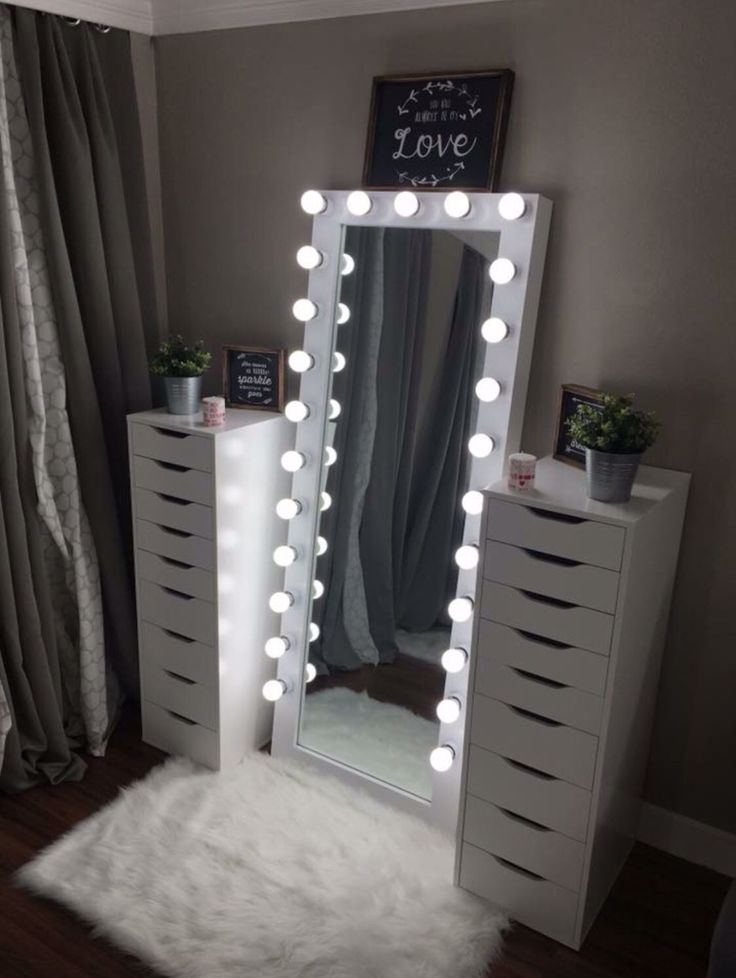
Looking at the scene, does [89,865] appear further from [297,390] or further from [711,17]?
[711,17]

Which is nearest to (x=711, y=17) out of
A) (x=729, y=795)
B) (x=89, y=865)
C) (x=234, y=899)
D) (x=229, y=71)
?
(x=229, y=71)

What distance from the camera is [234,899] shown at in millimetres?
1989

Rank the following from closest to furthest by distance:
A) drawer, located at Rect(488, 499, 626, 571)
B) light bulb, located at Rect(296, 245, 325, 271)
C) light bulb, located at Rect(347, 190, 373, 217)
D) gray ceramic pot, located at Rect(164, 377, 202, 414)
→ 1. drawer, located at Rect(488, 499, 626, 571)
2. light bulb, located at Rect(347, 190, 373, 217)
3. light bulb, located at Rect(296, 245, 325, 271)
4. gray ceramic pot, located at Rect(164, 377, 202, 414)

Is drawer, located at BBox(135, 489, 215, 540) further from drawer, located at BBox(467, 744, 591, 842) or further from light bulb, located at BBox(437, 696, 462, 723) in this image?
drawer, located at BBox(467, 744, 591, 842)

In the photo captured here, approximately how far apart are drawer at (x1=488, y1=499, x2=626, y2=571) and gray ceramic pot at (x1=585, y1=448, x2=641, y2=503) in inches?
3.3

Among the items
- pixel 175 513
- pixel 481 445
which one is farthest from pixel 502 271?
pixel 175 513

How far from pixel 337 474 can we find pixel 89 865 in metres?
1.15

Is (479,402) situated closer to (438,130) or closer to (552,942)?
(438,130)

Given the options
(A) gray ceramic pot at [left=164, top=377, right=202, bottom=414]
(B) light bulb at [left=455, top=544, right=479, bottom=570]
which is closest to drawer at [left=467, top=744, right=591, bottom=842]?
(B) light bulb at [left=455, top=544, right=479, bottom=570]

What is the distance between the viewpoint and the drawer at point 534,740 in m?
1.81

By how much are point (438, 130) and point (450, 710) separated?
4.65 ft

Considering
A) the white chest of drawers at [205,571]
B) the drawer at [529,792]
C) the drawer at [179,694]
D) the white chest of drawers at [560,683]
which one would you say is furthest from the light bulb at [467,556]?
the drawer at [179,694]

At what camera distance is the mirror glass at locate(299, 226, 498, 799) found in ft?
6.78

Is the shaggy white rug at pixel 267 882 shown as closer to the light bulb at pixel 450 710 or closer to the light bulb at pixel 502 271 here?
the light bulb at pixel 450 710
